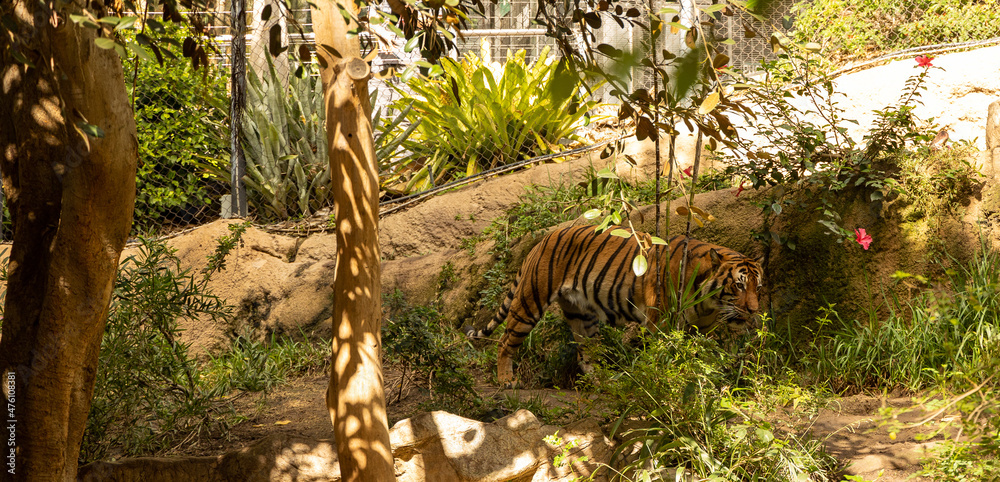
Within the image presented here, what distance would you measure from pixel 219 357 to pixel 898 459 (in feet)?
15.4

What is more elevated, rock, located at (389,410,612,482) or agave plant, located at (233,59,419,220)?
agave plant, located at (233,59,419,220)

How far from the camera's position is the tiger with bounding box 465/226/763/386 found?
4.62 metres

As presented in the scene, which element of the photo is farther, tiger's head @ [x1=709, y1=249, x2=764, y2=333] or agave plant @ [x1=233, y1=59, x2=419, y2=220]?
agave plant @ [x1=233, y1=59, x2=419, y2=220]

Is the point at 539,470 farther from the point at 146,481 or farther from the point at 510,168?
the point at 510,168

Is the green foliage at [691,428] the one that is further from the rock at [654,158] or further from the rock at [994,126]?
the rock at [654,158]

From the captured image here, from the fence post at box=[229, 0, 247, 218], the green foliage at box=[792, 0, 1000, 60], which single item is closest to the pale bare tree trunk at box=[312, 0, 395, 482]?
the fence post at box=[229, 0, 247, 218]

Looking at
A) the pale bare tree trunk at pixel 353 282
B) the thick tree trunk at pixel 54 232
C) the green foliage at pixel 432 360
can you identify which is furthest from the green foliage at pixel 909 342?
the thick tree trunk at pixel 54 232

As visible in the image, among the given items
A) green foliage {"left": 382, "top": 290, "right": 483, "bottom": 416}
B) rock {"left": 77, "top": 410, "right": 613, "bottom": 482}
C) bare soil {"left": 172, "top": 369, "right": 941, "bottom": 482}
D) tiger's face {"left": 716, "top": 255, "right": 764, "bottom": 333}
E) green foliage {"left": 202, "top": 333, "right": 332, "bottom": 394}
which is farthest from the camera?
green foliage {"left": 202, "top": 333, "right": 332, "bottom": 394}

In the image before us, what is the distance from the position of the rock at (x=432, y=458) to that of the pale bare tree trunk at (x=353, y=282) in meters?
0.57

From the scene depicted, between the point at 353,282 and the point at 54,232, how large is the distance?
1.06 m

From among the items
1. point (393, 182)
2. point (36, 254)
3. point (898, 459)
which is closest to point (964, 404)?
point (898, 459)

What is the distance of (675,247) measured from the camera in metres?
4.88

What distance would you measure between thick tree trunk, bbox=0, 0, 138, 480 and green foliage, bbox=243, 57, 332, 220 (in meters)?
4.48

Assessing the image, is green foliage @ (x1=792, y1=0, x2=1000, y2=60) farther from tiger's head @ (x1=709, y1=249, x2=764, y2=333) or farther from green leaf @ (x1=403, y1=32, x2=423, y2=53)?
green leaf @ (x1=403, y1=32, x2=423, y2=53)
